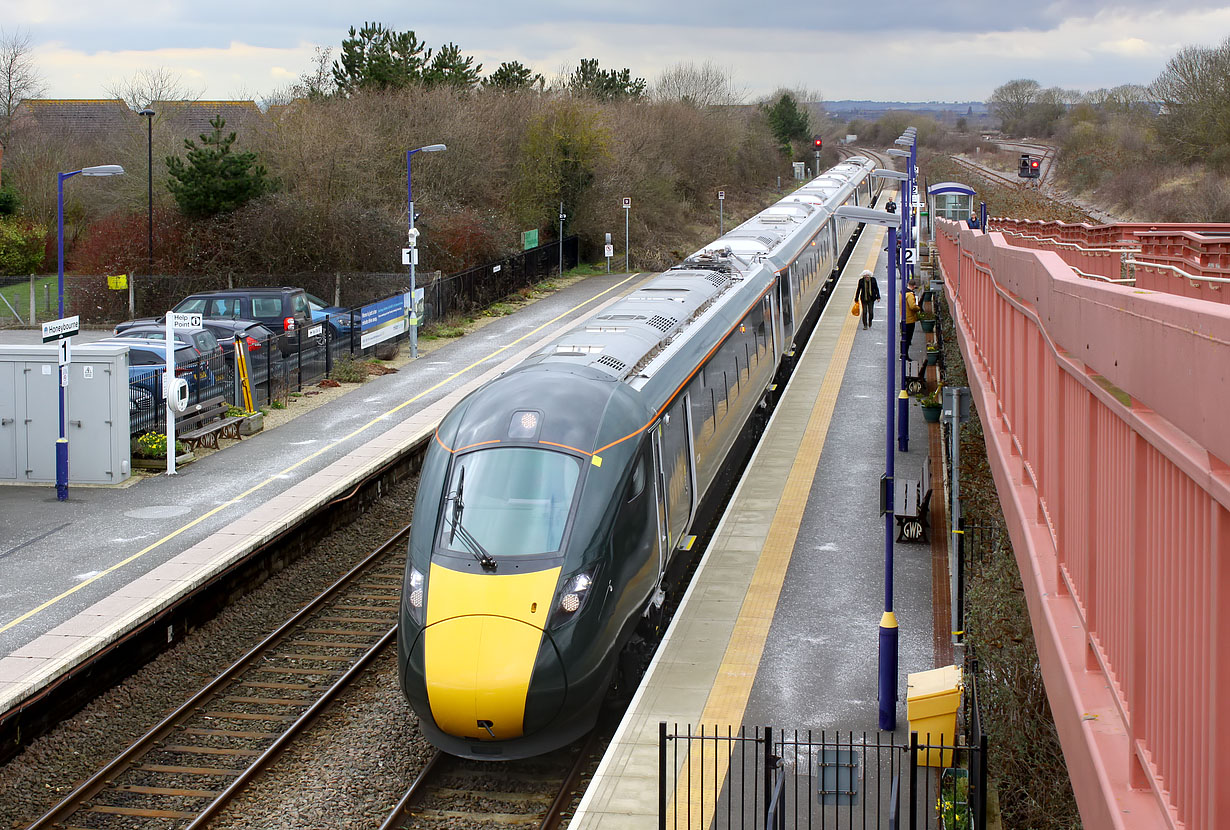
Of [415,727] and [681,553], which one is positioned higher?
[681,553]

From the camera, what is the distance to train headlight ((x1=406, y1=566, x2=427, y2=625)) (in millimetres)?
10281

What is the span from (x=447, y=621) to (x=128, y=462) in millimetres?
12373

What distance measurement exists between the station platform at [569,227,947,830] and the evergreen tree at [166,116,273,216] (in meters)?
24.5

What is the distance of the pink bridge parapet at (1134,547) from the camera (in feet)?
8.98

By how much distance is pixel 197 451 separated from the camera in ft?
74.2

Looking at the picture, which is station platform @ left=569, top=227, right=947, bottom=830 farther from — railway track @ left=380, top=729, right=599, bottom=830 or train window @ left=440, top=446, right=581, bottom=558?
train window @ left=440, top=446, right=581, bottom=558

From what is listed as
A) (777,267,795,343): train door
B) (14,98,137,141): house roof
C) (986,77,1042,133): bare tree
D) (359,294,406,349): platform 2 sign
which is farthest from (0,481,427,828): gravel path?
(986,77,1042,133): bare tree

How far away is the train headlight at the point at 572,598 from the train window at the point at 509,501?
0.34 metres

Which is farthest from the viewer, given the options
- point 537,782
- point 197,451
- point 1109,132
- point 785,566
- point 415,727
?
point 1109,132

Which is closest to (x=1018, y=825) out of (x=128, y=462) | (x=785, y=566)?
(x=785, y=566)

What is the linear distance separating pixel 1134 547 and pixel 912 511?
12.9m

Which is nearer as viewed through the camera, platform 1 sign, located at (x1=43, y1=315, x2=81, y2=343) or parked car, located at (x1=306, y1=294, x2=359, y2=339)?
platform 1 sign, located at (x1=43, y1=315, x2=81, y2=343)

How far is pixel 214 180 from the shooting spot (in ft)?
132

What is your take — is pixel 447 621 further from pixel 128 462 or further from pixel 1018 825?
pixel 128 462
